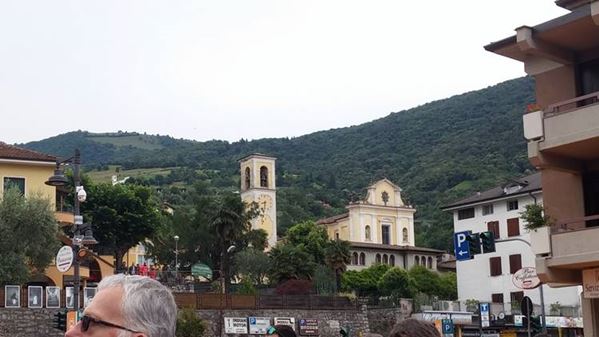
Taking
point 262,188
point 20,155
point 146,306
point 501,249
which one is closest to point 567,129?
point 146,306

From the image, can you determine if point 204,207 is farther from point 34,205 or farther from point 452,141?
point 452,141

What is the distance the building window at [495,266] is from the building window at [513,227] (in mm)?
2664

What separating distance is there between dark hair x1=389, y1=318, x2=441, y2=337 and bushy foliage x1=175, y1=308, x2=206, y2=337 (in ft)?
150

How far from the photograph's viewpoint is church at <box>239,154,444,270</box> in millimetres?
100938

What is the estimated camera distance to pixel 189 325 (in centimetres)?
5062

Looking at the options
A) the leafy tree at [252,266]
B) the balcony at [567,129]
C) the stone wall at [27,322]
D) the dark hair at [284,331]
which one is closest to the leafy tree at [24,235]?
the stone wall at [27,322]

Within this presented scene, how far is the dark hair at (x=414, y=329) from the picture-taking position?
14.3 ft

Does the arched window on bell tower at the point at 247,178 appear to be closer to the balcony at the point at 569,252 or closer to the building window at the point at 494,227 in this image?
the building window at the point at 494,227

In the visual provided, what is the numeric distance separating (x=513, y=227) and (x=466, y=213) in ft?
14.7

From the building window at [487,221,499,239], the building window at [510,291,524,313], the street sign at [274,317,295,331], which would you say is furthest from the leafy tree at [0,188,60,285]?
the building window at [487,221,499,239]

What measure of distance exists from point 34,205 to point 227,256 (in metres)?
31.6

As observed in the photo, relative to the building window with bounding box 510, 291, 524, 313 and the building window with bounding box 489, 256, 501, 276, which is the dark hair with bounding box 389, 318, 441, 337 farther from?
the building window with bounding box 489, 256, 501, 276

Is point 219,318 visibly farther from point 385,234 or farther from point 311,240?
point 385,234

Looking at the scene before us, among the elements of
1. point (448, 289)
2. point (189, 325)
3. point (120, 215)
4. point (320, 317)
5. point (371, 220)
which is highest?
point (371, 220)
